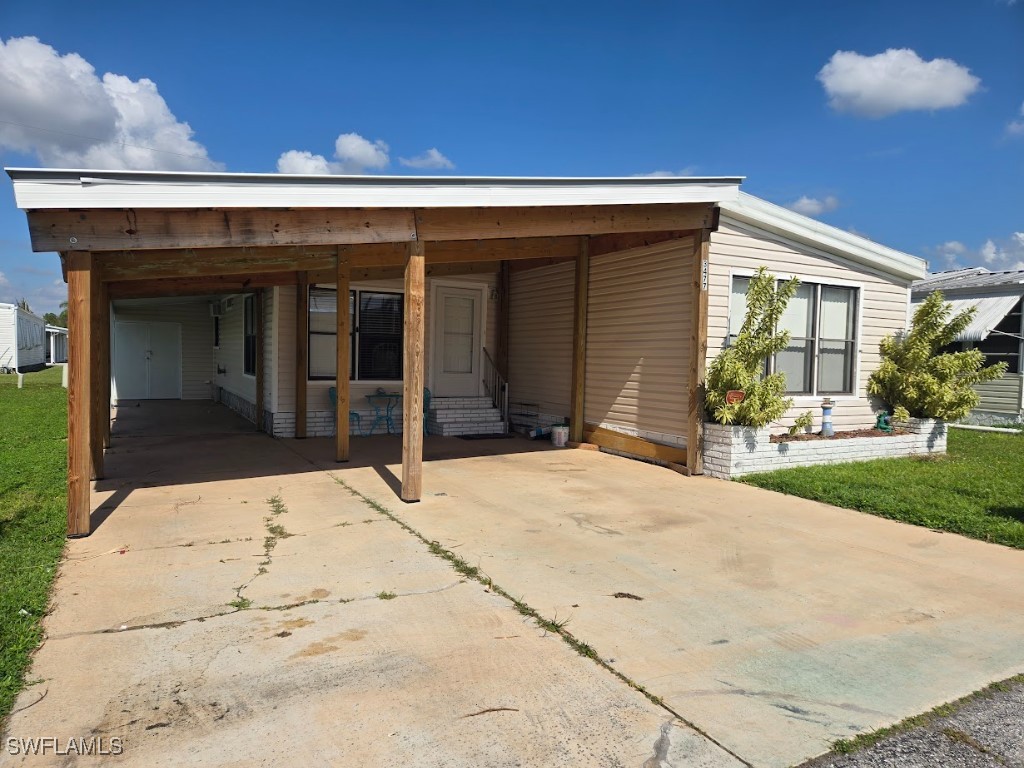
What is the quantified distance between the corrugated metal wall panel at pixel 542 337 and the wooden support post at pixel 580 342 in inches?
16.1

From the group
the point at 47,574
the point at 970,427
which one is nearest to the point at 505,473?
the point at 47,574

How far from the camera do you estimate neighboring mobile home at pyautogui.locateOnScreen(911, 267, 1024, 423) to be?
45.3ft

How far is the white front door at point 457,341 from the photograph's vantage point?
39.2ft

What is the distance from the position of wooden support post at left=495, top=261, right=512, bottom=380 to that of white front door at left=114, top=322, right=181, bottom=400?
9.21 m

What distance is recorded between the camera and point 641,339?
30.6ft

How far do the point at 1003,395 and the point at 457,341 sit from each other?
11.5 metres

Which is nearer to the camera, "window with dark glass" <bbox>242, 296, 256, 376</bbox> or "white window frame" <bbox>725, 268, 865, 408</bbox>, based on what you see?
"white window frame" <bbox>725, 268, 865, 408</bbox>

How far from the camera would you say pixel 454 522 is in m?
5.82

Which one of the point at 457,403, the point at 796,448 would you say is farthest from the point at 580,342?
the point at 796,448

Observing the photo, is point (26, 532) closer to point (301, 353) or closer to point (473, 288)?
point (301, 353)

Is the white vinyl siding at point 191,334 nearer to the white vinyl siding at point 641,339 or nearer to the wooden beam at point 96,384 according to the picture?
the wooden beam at point 96,384

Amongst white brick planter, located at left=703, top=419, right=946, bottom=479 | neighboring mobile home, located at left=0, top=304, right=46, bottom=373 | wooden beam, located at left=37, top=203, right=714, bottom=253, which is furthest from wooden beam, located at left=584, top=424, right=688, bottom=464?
neighboring mobile home, located at left=0, top=304, right=46, bottom=373

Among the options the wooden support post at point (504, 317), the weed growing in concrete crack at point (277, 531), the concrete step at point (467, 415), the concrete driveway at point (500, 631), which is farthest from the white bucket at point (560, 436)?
the weed growing in concrete crack at point (277, 531)

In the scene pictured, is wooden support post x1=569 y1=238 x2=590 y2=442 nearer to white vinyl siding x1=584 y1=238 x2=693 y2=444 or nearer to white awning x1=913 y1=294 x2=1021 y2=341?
white vinyl siding x1=584 y1=238 x2=693 y2=444
